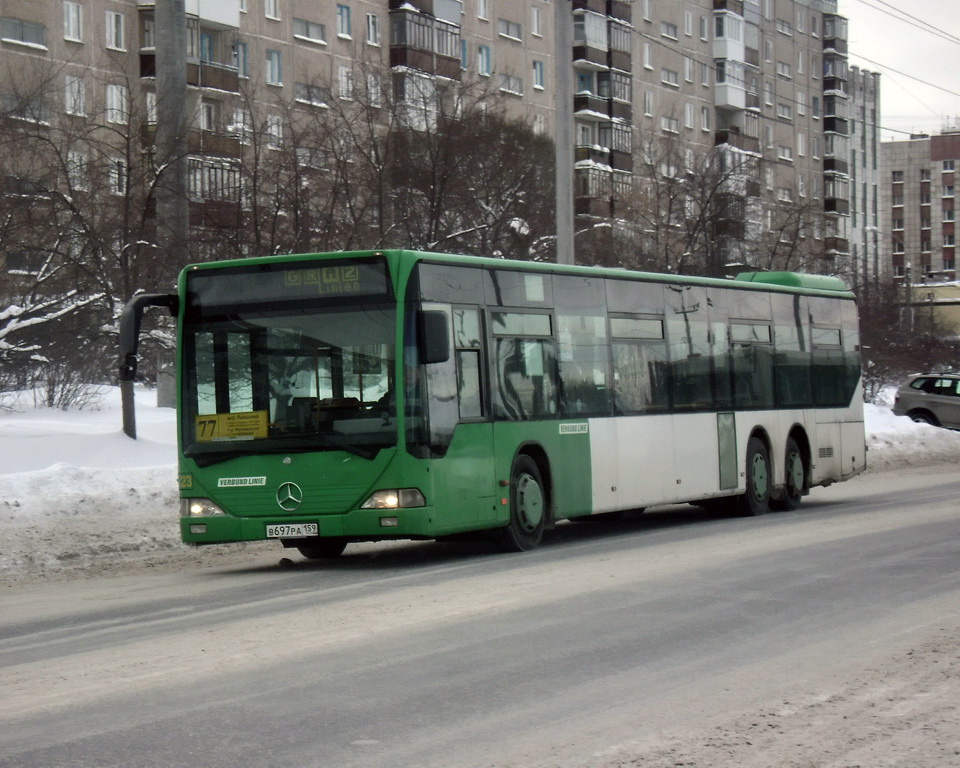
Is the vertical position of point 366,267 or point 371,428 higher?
point 366,267

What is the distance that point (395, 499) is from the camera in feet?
47.1

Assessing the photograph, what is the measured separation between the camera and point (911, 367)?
2430 inches

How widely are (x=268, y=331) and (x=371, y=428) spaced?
4.17 feet

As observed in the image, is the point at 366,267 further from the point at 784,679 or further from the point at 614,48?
the point at 614,48

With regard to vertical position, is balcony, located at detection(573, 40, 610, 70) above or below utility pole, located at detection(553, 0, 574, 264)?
above

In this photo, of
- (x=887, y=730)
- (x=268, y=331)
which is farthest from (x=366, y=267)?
(x=887, y=730)

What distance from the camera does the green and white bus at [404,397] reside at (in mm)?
14383

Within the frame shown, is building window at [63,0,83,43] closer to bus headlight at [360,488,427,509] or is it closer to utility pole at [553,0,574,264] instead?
utility pole at [553,0,574,264]

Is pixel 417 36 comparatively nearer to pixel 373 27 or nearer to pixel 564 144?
pixel 373 27

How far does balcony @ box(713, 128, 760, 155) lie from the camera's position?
3455 inches

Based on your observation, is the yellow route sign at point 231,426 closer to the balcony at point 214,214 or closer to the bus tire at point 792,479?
the bus tire at point 792,479

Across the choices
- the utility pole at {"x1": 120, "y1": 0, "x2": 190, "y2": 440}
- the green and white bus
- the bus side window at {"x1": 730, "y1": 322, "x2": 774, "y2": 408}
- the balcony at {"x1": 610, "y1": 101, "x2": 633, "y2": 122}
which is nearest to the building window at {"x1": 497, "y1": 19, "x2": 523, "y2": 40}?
the balcony at {"x1": 610, "y1": 101, "x2": 633, "y2": 122}

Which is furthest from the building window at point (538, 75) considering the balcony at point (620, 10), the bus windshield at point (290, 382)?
the bus windshield at point (290, 382)

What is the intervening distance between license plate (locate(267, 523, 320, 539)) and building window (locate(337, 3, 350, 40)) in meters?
49.6
